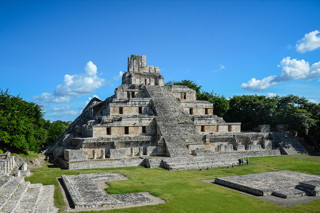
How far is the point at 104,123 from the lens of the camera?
2592cm

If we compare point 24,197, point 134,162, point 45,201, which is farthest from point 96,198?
point 134,162

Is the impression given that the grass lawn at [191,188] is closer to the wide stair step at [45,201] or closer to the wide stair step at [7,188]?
→ the wide stair step at [45,201]

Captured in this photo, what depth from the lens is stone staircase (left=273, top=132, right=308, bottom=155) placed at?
3006 centimetres

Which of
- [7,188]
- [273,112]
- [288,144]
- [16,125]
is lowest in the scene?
[7,188]

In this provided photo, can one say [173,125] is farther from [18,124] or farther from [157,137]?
[18,124]

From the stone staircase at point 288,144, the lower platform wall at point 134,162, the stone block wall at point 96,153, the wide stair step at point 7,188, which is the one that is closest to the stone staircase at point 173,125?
the lower platform wall at point 134,162

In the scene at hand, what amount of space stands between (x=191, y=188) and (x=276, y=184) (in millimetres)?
4673

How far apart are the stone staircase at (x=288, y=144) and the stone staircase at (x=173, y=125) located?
10.0 metres

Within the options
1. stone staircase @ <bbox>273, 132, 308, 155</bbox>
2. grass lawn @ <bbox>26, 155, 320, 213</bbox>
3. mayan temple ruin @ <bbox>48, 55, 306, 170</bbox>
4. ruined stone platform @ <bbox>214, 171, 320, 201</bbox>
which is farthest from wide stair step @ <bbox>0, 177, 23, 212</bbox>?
stone staircase @ <bbox>273, 132, 308, 155</bbox>

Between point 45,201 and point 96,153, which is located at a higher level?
point 96,153

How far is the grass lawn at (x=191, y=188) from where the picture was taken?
38.9 feet

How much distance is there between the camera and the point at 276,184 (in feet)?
51.0

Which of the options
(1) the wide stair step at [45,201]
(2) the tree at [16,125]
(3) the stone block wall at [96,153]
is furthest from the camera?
(3) the stone block wall at [96,153]

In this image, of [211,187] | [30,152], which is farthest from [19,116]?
[211,187]
